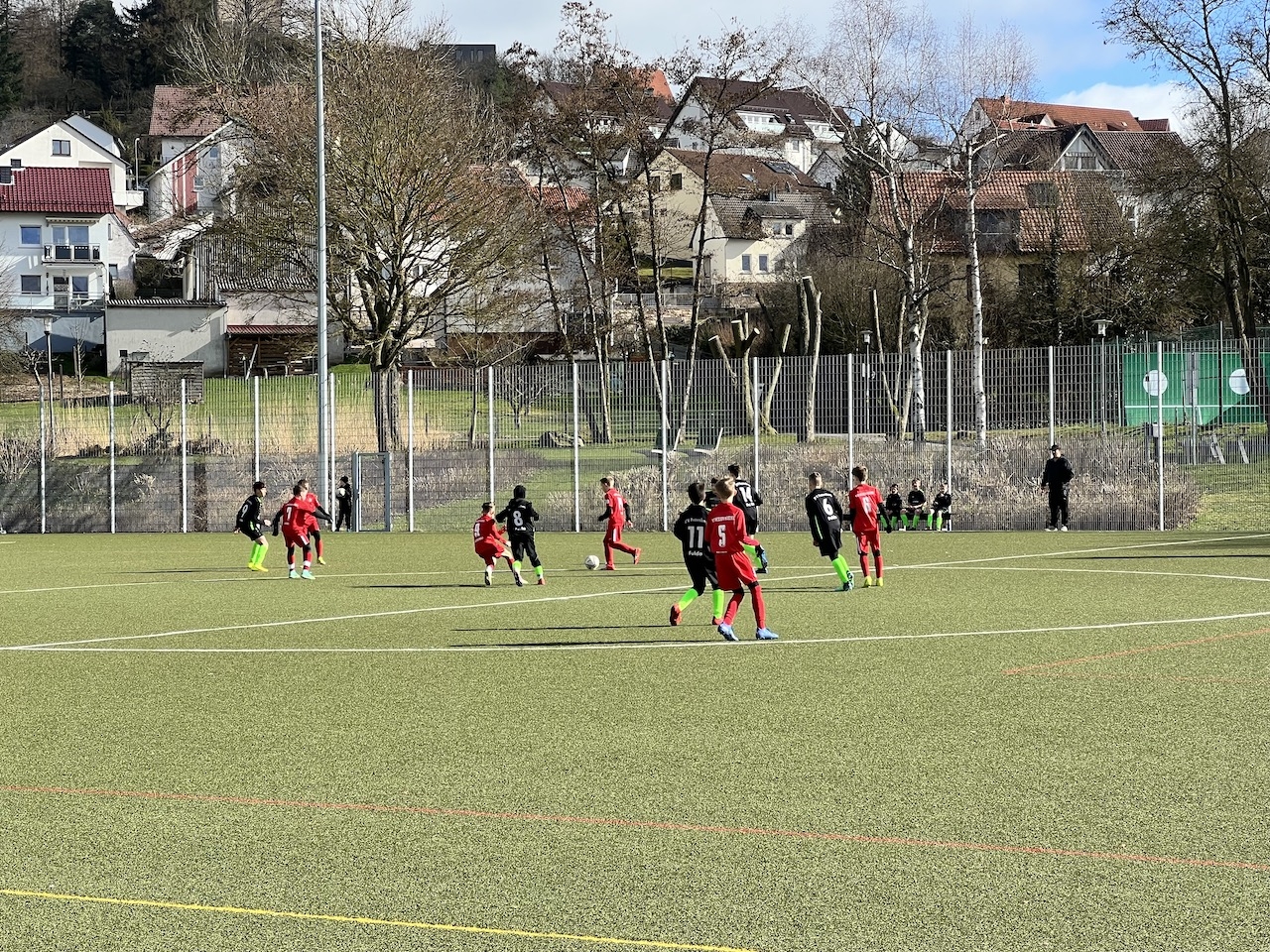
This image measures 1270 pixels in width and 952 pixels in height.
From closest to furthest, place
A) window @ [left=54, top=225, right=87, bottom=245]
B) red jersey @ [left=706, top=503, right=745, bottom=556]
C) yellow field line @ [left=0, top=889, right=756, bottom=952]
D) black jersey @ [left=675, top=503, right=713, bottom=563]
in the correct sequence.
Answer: yellow field line @ [left=0, top=889, right=756, bottom=952], red jersey @ [left=706, top=503, right=745, bottom=556], black jersey @ [left=675, top=503, right=713, bottom=563], window @ [left=54, top=225, right=87, bottom=245]

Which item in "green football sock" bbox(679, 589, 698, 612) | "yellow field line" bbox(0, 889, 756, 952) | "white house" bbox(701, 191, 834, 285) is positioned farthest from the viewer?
"white house" bbox(701, 191, 834, 285)

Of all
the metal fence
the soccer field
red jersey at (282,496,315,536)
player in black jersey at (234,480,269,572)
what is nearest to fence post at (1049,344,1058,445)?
the metal fence

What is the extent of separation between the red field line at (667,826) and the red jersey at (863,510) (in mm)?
12206

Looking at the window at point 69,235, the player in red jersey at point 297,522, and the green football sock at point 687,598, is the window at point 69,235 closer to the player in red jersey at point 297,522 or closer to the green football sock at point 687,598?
the player in red jersey at point 297,522

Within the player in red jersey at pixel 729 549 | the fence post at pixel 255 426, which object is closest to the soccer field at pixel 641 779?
the player in red jersey at pixel 729 549

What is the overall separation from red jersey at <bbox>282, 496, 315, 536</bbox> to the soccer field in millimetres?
5250

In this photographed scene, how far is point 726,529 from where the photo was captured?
44.1 ft

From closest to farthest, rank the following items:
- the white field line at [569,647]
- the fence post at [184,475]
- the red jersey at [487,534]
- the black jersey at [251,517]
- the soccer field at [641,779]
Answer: the soccer field at [641,779] < the white field line at [569,647] < the red jersey at [487,534] < the black jersey at [251,517] < the fence post at [184,475]

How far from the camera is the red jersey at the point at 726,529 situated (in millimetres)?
13445

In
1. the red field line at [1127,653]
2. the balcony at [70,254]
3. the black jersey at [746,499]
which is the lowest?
the red field line at [1127,653]

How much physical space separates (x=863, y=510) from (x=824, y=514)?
98cm

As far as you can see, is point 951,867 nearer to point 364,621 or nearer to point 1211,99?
point 364,621

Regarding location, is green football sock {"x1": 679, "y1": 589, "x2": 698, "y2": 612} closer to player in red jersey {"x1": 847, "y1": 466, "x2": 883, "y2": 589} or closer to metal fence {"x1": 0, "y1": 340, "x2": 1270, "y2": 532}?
player in red jersey {"x1": 847, "y1": 466, "x2": 883, "y2": 589}

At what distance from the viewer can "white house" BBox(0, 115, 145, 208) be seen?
97.8 meters
